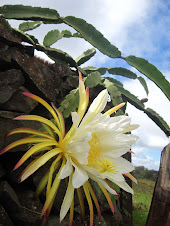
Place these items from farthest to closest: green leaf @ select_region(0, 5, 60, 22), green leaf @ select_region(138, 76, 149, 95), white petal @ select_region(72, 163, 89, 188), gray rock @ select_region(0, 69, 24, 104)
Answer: green leaf @ select_region(138, 76, 149, 95)
green leaf @ select_region(0, 5, 60, 22)
gray rock @ select_region(0, 69, 24, 104)
white petal @ select_region(72, 163, 89, 188)

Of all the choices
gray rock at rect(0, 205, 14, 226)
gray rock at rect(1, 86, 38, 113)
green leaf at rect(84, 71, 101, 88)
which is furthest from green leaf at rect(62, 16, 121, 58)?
gray rock at rect(0, 205, 14, 226)

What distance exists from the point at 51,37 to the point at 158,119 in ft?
6.13

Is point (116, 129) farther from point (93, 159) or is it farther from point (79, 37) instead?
point (79, 37)

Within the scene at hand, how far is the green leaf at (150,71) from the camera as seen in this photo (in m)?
2.59

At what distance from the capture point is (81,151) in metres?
1.04

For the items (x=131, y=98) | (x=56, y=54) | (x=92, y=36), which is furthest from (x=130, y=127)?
(x=131, y=98)

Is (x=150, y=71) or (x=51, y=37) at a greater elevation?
(x=51, y=37)

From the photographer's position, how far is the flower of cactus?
1.03 meters

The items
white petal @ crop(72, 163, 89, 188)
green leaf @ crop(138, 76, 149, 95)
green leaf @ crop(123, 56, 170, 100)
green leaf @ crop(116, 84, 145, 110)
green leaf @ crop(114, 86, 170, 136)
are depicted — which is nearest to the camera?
white petal @ crop(72, 163, 89, 188)

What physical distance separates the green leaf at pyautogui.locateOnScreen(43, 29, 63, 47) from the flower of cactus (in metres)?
1.65

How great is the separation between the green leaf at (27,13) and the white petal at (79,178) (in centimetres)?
186

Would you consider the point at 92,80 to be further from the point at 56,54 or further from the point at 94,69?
the point at 94,69

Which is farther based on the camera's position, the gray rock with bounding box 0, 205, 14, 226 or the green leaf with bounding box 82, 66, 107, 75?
the green leaf with bounding box 82, 66, 107, 75

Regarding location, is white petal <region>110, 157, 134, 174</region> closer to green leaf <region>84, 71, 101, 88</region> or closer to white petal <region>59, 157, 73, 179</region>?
white petal <region>59, 157, 73, 179</region>
